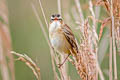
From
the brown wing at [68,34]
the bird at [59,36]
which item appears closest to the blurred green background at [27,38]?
the bird at [59,36]

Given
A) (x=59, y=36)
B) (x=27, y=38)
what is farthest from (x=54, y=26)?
(x=27, y=38)

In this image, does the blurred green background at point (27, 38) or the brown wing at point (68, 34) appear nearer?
the brown wing at point (68, 34)

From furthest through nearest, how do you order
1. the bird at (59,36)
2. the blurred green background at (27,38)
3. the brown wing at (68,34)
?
1. the blurred green background at (27,38)
2. the bird at (59,36)
3. the brown wing at (68,34)

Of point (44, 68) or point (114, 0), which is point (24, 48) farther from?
point (114, 0)

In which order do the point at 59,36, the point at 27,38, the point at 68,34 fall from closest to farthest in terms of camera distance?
the point at 68,34
the point at 59,36
the point at 27,38

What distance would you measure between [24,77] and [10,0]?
154 centimetres

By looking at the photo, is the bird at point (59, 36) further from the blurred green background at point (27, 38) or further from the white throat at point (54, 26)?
the blurred green background at point (27, 38)

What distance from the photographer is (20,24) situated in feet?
14.3

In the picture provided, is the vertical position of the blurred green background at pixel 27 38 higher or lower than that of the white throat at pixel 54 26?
lower

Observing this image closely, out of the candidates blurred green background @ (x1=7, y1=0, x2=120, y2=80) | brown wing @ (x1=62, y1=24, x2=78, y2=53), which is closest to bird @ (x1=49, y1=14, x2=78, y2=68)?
brown wing @ (x1=62, y1=24, x2=78, y2=53)

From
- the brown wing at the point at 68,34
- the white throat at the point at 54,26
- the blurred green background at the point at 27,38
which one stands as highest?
the white throat at the point at 54,26

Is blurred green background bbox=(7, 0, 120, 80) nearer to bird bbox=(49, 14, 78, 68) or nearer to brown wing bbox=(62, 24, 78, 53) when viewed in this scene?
bird bbox=(49, 14, 78, 68)

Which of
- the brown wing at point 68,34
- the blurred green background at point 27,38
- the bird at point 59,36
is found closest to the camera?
the brown wing at point 68,34

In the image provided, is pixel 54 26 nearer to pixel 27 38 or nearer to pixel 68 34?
pixel 68 34
